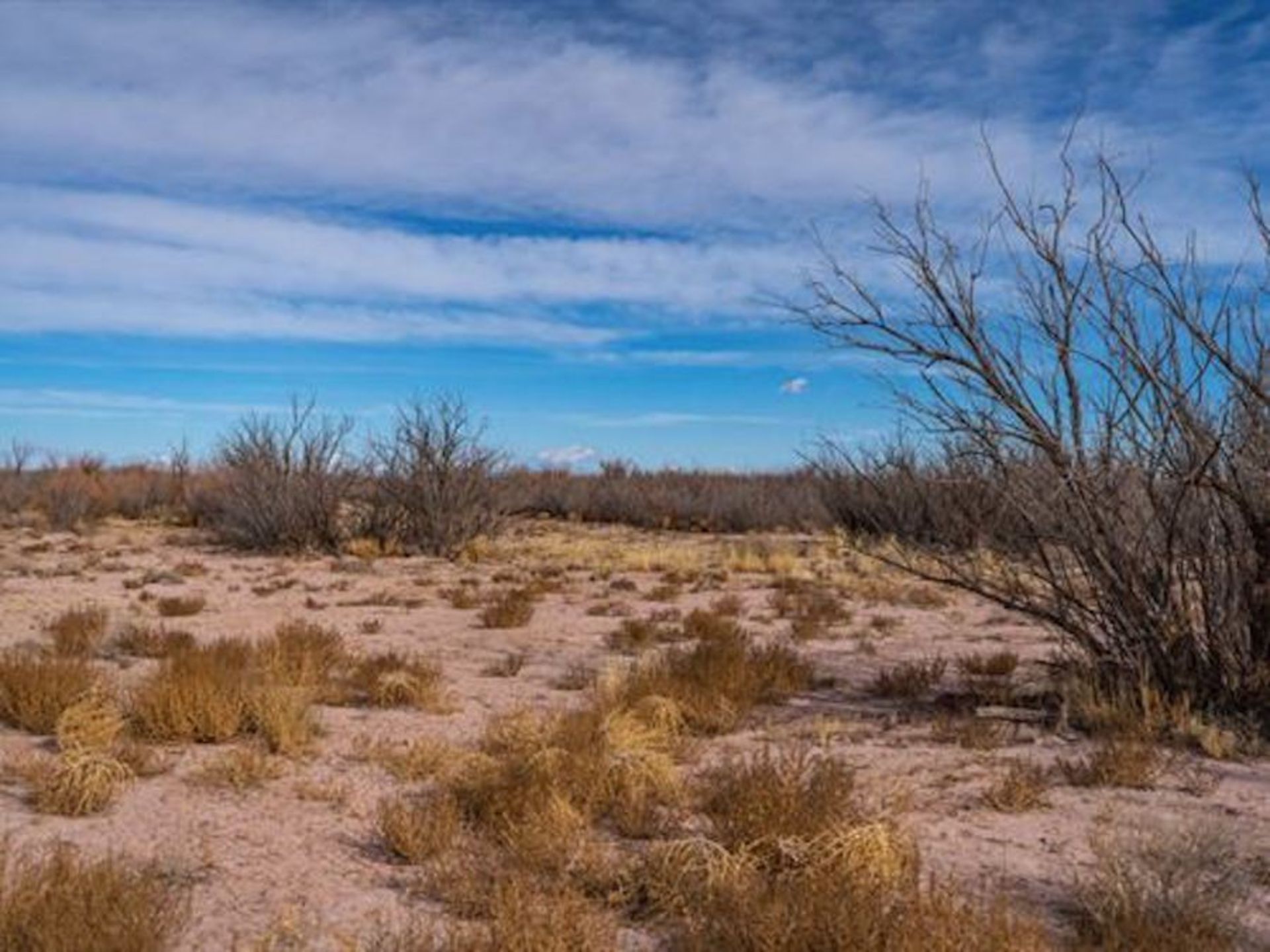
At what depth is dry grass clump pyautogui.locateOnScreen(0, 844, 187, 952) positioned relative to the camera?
3.72 m

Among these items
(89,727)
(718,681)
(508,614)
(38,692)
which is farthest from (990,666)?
(38,692)

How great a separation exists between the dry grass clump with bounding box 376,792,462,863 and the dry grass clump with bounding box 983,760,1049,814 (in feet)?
8.34

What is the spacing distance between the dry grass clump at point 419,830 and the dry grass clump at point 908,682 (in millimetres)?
4312

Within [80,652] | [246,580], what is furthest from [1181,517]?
[246,580]

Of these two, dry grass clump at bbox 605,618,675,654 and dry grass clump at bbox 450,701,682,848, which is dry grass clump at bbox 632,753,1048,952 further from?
dry grass clump at bbox 605,618,675,654

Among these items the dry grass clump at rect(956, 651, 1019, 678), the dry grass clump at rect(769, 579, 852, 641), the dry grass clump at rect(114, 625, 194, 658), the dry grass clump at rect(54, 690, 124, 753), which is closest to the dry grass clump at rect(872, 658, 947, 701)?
the dry grass clump at rect(956, 651, 1019, 678)

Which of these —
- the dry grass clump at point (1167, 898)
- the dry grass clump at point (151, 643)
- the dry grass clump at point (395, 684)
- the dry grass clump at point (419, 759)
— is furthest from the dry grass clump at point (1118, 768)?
the dry grass clump at point (151, 643)

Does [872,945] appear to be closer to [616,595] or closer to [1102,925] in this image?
[1102,925]

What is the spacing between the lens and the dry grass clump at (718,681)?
307 inches

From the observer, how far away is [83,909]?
3834 mm

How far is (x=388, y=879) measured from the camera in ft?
16.1

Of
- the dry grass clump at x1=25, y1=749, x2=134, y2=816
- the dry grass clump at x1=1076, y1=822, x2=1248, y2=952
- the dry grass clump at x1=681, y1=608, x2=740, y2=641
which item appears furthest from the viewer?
the dry grass clump at x1=681, y1=608, x2=740, y2=641

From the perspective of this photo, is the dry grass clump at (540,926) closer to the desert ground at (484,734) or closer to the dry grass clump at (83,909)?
the desert ground at (484,734)

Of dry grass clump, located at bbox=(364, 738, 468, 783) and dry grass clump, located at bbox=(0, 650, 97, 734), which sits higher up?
dry grass clump, located at bbox=(0, 650, 97, 734)
